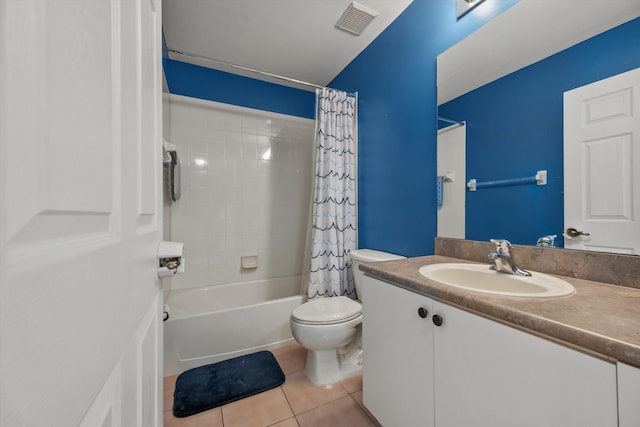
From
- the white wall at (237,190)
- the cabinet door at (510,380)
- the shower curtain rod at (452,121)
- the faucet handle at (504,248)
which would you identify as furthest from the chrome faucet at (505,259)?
the white wall at (237,190)

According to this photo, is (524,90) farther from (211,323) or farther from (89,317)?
(211,323)

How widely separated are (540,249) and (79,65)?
140cm

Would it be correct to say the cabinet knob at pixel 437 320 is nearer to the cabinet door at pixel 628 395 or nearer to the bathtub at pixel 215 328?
the cabinet door at pixel 628 395

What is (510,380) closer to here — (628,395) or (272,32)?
(628,395)

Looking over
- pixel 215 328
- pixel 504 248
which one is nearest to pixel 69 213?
pixel 504 248

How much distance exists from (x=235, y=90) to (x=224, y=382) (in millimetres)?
2331

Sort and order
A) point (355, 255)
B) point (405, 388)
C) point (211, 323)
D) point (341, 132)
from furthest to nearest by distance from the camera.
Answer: point (341, 132), point (355, 255), point (211, 323), point (405, 388)

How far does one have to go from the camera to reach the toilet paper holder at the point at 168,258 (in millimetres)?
684

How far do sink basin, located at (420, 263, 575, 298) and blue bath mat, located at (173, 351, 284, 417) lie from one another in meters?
1.15

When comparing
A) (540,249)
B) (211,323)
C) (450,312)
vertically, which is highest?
(540,249)

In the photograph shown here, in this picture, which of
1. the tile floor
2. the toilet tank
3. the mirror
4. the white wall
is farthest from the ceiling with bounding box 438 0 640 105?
the tile floor

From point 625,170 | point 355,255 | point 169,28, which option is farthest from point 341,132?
point 625,170

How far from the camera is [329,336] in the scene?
1428mm

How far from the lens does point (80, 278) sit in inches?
10.3
